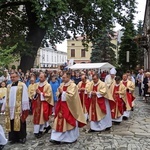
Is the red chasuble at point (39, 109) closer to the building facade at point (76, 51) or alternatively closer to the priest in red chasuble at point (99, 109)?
the priest in red chasuble at point (99, 109)

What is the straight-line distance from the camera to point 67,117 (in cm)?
712

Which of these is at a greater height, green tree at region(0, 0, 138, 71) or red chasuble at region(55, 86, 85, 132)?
green tree at region(0, 0, 138, 71)

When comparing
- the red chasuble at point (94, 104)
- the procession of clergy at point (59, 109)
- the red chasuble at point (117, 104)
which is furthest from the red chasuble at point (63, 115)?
the red chasuble at point (117, 104)

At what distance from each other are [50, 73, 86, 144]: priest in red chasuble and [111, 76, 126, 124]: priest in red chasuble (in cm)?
247

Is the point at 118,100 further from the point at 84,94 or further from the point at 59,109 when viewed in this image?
the point at 59,109

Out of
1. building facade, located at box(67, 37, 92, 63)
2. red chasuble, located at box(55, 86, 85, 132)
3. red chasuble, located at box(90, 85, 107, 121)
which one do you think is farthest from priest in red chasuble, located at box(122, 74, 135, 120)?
building facade, located at box(67, 37, 92, 63)

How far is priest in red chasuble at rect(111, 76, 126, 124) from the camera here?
31.2 feet

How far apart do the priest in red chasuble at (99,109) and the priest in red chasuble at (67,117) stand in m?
1.21

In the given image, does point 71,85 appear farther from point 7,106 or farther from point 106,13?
point 106,13

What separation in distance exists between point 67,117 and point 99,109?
1638mm

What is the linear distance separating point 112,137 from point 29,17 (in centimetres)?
1447

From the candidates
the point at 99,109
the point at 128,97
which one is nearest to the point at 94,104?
the point at 99,109

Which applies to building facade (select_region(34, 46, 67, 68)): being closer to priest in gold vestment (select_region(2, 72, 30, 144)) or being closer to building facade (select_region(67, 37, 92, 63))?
building facade (select_region(67, 37, 92, 63))

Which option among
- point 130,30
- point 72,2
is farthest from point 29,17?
point 130,30
